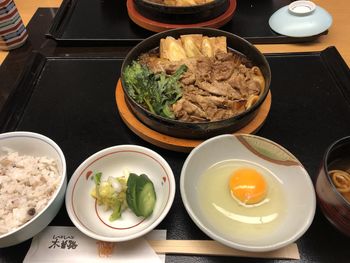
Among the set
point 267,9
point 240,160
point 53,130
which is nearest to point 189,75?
point 240,160

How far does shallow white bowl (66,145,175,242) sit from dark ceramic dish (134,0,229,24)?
1.16 meters

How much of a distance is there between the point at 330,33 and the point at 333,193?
1564 mm

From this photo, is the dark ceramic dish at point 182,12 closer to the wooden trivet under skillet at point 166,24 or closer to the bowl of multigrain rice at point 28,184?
the wooden trivet under skillet at point 166,24

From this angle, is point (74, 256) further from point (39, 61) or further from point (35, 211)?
point (39, 61)

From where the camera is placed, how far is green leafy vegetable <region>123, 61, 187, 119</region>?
1.64m

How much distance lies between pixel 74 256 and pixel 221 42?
1405 mm

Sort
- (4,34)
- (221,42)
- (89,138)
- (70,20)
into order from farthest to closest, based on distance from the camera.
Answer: (70,20) → (4,34) → (221,42) → (89,138)

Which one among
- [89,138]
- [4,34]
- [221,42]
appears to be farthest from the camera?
[4,34]

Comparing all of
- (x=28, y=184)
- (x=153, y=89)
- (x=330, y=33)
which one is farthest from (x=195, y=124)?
(x=330, y=33)

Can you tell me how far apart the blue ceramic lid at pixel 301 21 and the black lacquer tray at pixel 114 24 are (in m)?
0.04

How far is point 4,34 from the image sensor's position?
2164mm

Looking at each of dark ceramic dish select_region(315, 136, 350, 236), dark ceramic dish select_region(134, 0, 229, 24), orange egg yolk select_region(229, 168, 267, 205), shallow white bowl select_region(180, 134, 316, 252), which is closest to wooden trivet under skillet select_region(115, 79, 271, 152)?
shallow white bowl select_region(180, 134, 316, 252)

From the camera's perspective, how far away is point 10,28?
7.09 feet

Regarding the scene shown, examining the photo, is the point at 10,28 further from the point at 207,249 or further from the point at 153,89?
the point at 207,249
